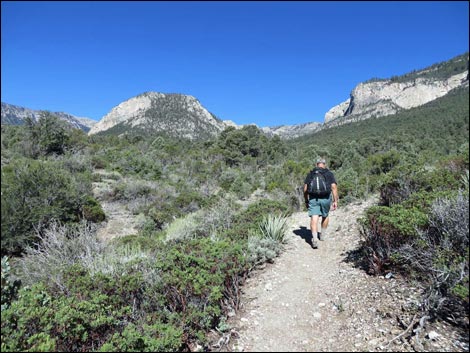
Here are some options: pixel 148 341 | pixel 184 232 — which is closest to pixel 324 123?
pixel 184 232

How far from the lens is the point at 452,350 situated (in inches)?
101

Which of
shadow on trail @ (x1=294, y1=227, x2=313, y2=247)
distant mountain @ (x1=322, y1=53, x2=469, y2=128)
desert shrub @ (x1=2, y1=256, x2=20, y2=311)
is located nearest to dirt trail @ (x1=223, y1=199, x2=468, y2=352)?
shadow on trail @ (x1=294, y1=227, x2=313, y2=247)

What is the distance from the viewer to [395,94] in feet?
369

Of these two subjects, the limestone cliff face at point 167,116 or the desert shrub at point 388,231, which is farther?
the limestone cliff face at point 167,116

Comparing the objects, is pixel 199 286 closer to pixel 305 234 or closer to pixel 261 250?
pixel 261 250

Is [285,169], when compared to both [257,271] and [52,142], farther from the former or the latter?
[52,142]

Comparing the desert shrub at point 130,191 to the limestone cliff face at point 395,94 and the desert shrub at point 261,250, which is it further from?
the limestone cliff face at point 395,94

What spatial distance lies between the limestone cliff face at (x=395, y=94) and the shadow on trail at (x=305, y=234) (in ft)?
277

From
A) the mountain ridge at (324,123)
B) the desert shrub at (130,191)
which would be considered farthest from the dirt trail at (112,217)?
the mountain ridge at (324,123)

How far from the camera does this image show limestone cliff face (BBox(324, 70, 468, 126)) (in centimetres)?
8506

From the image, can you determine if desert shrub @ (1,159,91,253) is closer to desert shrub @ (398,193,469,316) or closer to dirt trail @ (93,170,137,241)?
dirt trail @ (93,170,137,241)

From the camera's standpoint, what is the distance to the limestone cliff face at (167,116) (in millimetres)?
96312

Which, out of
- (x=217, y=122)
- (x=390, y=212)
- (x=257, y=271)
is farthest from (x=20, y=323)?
(x=217, y=122)

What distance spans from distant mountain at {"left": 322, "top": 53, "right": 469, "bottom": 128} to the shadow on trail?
84.1 meters
